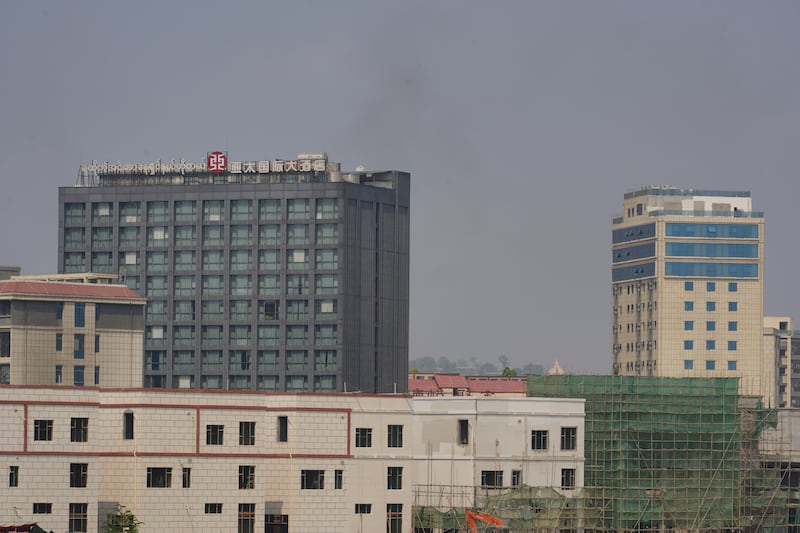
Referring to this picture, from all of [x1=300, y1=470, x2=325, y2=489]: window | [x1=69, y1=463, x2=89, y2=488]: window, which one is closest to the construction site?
[x1=300, y1=470, x2=325, y2=489]: window

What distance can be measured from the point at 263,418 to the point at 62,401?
54.3 feet

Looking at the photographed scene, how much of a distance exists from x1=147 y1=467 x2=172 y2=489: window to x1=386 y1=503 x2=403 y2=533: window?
1922cm

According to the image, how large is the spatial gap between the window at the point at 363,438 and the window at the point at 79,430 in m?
22.7

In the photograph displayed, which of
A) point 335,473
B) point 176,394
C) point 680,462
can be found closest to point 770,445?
point 680,462

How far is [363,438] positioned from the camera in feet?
485

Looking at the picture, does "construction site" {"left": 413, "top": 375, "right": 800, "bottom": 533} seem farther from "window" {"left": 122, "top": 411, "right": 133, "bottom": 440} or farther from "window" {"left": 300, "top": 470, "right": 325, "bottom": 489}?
"window" {"left": 122, "top": 411, "right": 133, "bottom": 440}

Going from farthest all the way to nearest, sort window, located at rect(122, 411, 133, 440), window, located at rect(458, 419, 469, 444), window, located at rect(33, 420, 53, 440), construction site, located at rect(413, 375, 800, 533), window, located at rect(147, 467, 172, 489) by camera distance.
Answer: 1. window, located at rect(458, 419, 469, 444)
2. construction site, located at rect(413, 375, 800, 533)
3. window, located at rect(122, 411, 133, 440)
4. window, located at rect(147, 467, 172, 489)
5. window, located at rect(33, 420, 53, 440)

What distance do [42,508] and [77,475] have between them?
3.86 m

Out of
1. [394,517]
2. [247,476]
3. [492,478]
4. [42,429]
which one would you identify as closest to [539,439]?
[492,478]

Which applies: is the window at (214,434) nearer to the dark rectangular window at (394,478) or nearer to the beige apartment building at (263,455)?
the beige apartment building at (263,455)

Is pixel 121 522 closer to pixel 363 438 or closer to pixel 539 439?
pixel 363 438

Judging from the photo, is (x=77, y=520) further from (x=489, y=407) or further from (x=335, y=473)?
(x=489, y=407)

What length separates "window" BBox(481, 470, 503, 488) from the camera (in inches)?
5960

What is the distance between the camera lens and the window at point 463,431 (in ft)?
499
